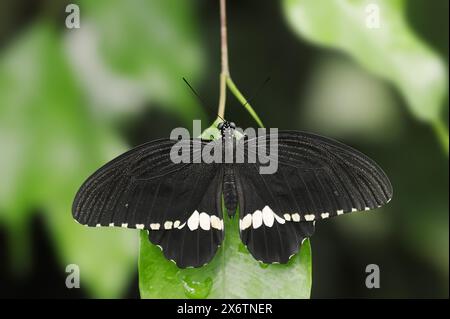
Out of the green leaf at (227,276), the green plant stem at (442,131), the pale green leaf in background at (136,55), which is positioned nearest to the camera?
the green leaf at (227,276)

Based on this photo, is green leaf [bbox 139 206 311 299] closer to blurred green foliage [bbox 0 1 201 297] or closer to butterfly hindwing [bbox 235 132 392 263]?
butterfly hindwing [bbox 235 132 392 263]

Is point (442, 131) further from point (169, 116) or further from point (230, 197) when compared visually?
point (169, 116)

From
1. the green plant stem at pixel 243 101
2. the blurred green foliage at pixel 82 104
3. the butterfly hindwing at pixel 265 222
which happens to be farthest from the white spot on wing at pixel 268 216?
the blurred green foliage at pixel 82 104

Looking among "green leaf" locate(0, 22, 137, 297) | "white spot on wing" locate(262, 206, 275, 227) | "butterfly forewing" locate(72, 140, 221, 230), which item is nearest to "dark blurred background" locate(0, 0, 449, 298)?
"green leaf" locate(0, 22, 137, 297)

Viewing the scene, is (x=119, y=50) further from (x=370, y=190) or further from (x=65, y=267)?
(x=370, y=190)

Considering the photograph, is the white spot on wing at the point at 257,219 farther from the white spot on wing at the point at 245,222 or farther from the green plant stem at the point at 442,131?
the green plant stem at the point at 442,131

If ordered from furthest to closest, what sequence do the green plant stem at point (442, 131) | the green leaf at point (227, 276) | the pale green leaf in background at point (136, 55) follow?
the pale green leaf in background at point (136, 55), the green plant stem at point (442, 131), the green leaf at point (227, 276)

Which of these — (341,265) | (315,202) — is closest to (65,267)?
(315,202)
